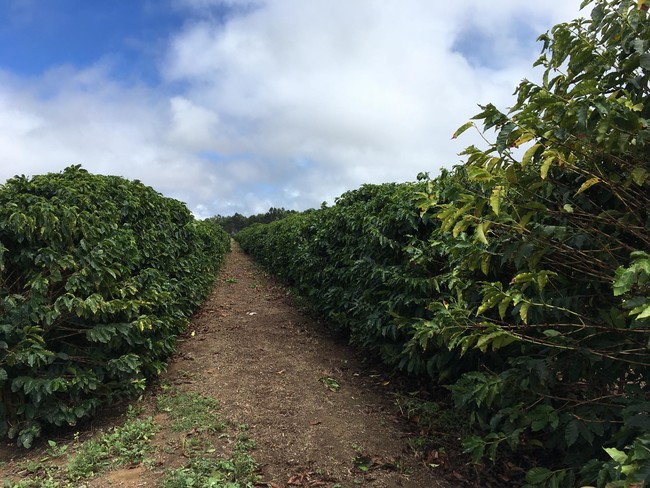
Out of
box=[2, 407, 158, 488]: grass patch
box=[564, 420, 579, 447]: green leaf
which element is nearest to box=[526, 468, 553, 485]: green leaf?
box=[564, 420, 579, 447]: green leaf

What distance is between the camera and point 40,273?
11.6 ft

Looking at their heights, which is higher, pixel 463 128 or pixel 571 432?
pixel 463 128

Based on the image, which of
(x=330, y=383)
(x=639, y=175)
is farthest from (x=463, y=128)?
(x=330, y=383)

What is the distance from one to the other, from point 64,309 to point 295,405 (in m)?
2.27

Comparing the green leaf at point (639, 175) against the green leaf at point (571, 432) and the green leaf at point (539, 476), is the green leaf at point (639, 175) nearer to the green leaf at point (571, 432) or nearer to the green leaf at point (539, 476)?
the green leaf at point (571, 432)

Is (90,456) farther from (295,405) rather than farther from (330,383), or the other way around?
(330,383)

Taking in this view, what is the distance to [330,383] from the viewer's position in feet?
15.5

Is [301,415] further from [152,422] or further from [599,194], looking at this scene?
[599,194]

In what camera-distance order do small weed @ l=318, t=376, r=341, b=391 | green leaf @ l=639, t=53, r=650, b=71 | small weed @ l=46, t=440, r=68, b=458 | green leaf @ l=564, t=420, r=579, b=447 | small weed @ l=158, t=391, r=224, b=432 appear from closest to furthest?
green leaf @ l=639, t=53, r=650, b=71, green leaf @ l=564, t=420, r=579, b=447, small weed @ l=46, t=440, r=68, b=458, small weed @ l=158, t=391, r=224, b=432, small weed @ l=318, t=376, r=341, b=391

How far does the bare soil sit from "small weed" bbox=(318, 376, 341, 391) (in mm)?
31

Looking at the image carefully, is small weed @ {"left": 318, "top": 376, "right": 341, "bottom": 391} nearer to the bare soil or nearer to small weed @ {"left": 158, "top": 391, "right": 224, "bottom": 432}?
the bare soil

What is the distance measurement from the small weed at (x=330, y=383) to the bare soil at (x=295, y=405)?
0.10 ft

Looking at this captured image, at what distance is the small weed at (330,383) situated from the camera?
461 centimetres

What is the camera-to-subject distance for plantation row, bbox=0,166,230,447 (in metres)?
3.44
